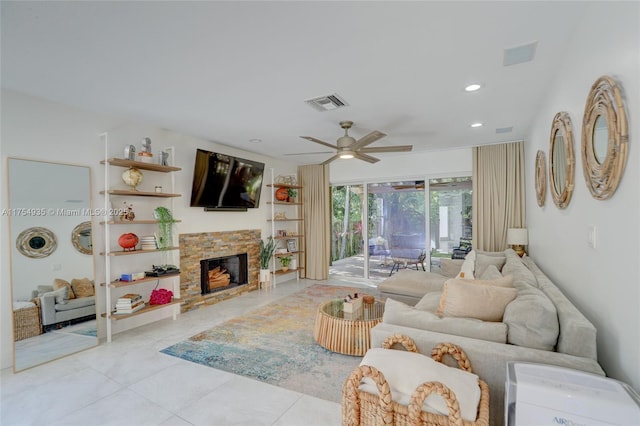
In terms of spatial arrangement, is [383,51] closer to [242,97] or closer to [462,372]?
[242,97]

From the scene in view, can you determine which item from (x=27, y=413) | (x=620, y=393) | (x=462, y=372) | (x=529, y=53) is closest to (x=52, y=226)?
(x=27, y=413)

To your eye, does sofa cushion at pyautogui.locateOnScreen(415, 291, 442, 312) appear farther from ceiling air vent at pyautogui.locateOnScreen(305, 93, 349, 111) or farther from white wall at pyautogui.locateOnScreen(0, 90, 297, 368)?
white wall at pyautogui.locateOnScreen(0, 90, 297, 368)

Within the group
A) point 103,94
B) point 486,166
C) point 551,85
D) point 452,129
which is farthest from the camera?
point 486,166

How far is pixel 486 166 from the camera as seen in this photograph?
16.8 ft

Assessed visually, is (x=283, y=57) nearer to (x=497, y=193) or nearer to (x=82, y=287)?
(x=82, y=287)

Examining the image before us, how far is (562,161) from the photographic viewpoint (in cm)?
227

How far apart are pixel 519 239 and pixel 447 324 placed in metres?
3.27

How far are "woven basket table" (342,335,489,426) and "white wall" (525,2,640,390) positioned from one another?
0.66 metres

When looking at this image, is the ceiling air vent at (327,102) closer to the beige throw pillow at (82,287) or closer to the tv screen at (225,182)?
the tv screen at (225,182)

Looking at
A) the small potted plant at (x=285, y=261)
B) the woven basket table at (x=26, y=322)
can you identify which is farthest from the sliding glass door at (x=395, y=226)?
the woven basket table at (x=26, y=322)

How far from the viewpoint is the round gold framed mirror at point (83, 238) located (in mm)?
3260

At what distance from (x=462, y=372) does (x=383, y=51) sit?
2.12 m

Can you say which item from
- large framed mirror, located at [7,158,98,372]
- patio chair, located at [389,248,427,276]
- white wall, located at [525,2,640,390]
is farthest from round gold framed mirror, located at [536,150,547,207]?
large framed mirror, located at [7,158,98,372]

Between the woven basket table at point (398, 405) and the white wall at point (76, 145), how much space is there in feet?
10.8
